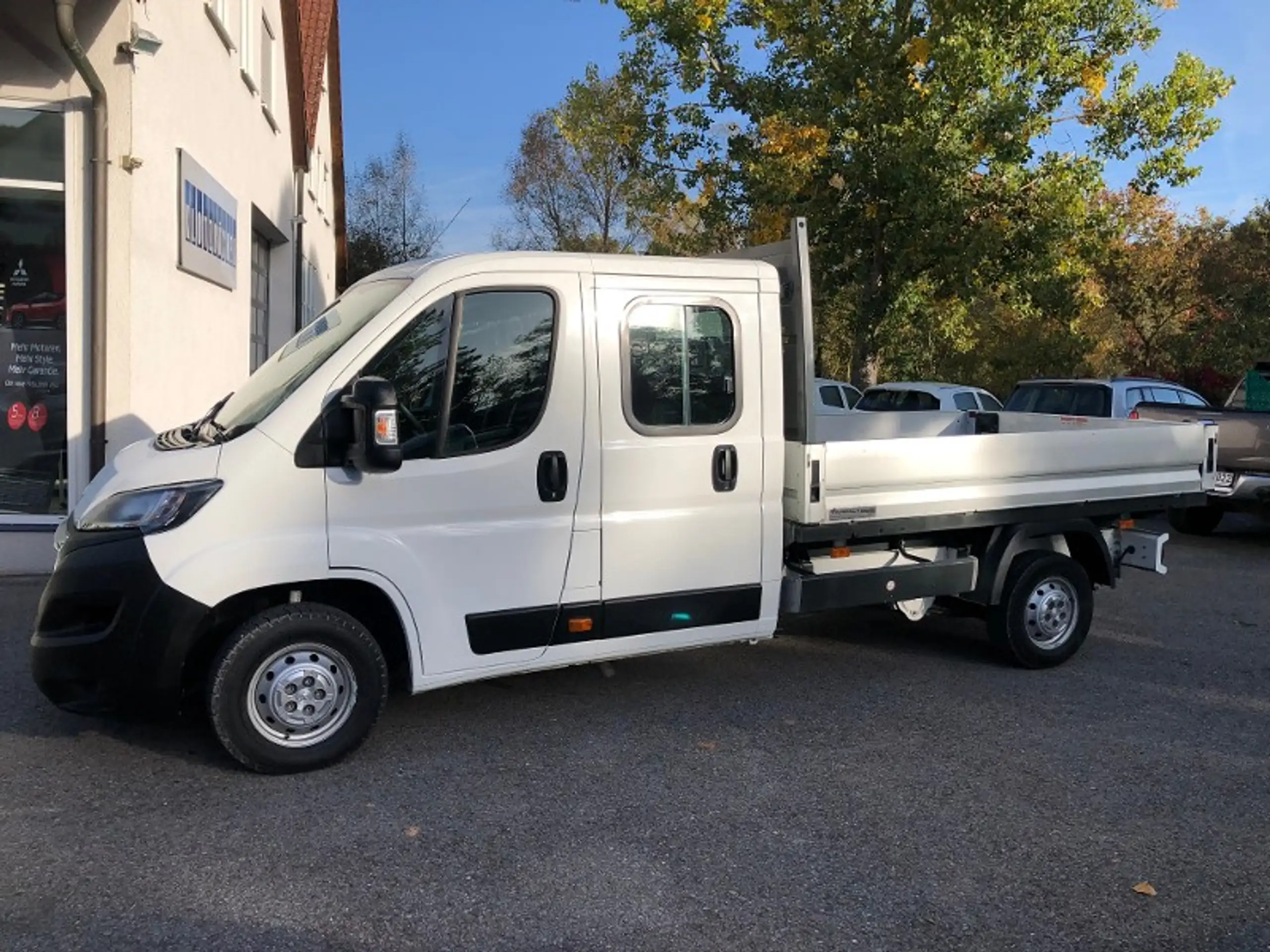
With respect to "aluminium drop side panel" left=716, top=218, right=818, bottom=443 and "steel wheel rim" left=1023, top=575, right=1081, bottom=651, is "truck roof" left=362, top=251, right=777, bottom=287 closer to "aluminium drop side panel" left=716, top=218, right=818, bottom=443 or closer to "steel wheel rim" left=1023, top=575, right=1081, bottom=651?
"aluminium drop side panel" left=716, top=218, right=818, bottom=443

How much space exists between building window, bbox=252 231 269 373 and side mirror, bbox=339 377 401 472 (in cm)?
1062

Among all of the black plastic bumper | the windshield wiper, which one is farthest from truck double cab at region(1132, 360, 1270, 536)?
the black plastic bumper

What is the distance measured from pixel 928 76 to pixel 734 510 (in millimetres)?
12773

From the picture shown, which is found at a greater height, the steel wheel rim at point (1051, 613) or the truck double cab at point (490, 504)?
the truck double cab at point (490, 504)

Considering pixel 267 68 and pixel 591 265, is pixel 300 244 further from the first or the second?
pixel 591 265

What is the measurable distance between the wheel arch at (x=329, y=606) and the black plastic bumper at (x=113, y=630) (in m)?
0.10

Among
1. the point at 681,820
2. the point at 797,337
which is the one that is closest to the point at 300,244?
the point at 797,337

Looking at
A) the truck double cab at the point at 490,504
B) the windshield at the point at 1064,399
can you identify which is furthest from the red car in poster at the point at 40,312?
the windshield at the point at 1064,399

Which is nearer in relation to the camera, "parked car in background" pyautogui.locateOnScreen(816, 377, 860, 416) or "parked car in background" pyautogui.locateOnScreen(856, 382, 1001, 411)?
"parked car in background" pyautogui.locateOnScreen(856, 382, 1001, 411)

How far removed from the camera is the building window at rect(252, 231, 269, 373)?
48.9ft

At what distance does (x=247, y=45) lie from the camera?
12.7m

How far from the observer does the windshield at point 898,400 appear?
15.6 meters

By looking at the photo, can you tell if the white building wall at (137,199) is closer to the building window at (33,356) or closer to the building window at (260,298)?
the building window at (33,356)

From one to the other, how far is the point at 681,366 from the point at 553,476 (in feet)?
2.78
